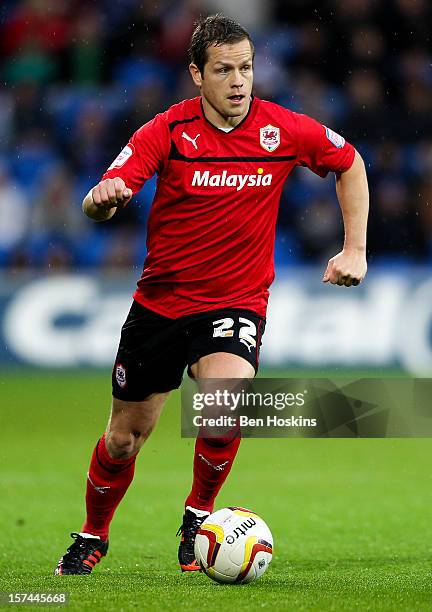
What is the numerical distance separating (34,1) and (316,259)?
17.7 feet

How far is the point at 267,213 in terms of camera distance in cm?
594

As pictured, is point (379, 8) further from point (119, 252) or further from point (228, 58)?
point (228, 58)

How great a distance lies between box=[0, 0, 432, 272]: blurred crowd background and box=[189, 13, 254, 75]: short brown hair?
310 inches

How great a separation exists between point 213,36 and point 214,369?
1504 millimetres

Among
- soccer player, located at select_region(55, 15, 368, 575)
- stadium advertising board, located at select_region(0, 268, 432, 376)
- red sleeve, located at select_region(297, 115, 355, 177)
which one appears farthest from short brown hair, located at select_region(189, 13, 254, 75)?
stadium advertising board, located at select_region(0, 268, 432, 376)

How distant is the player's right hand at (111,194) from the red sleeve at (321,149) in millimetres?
1098

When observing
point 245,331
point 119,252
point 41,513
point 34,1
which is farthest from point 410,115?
point 245,331

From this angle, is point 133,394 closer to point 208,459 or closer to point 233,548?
point 208,459

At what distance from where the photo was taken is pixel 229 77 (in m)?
5.74

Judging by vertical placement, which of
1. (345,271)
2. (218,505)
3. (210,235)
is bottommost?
(218,505)

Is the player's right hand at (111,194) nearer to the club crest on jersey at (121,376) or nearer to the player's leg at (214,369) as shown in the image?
the player's leg at (214,369)

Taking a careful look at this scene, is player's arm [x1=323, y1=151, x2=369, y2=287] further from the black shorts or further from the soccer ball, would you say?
the soccer ball

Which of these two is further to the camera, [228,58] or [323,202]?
[323,202]

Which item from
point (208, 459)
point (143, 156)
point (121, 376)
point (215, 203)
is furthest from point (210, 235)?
point (208, 459)
